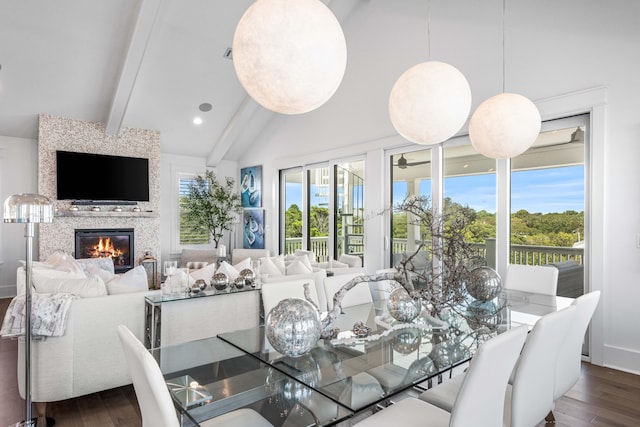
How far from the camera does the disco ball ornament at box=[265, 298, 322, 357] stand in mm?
1708

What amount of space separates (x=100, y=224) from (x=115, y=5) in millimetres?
3670

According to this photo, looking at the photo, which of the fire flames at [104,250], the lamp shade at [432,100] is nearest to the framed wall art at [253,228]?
the fire flames at [104,250]

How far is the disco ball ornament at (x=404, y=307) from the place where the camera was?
229 centimetres

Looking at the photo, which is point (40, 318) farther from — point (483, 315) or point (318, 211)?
point (318, 211)

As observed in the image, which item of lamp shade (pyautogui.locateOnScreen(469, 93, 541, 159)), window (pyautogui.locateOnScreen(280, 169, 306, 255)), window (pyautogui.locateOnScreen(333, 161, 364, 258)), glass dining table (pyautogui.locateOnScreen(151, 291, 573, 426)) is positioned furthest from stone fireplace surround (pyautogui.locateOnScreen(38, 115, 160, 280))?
lamp shade (pyautogui.locateOnScreen(469, 93, 541, 159))

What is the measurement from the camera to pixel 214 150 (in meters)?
8.01

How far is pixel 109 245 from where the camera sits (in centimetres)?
682

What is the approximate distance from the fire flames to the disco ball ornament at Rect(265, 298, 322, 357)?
6.11 m

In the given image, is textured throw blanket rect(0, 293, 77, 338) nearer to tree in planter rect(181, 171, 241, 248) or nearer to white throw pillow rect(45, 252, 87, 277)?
white throw pillow rect(45, 252, 87, 277)

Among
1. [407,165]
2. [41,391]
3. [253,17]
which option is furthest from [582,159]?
[41,391]

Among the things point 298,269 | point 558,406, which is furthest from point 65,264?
point 558,406

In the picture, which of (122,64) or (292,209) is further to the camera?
(292,209)

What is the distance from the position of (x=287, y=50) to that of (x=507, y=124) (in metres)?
1.59

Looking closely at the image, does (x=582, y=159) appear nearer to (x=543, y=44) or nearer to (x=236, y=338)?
(x=543, y=44)
